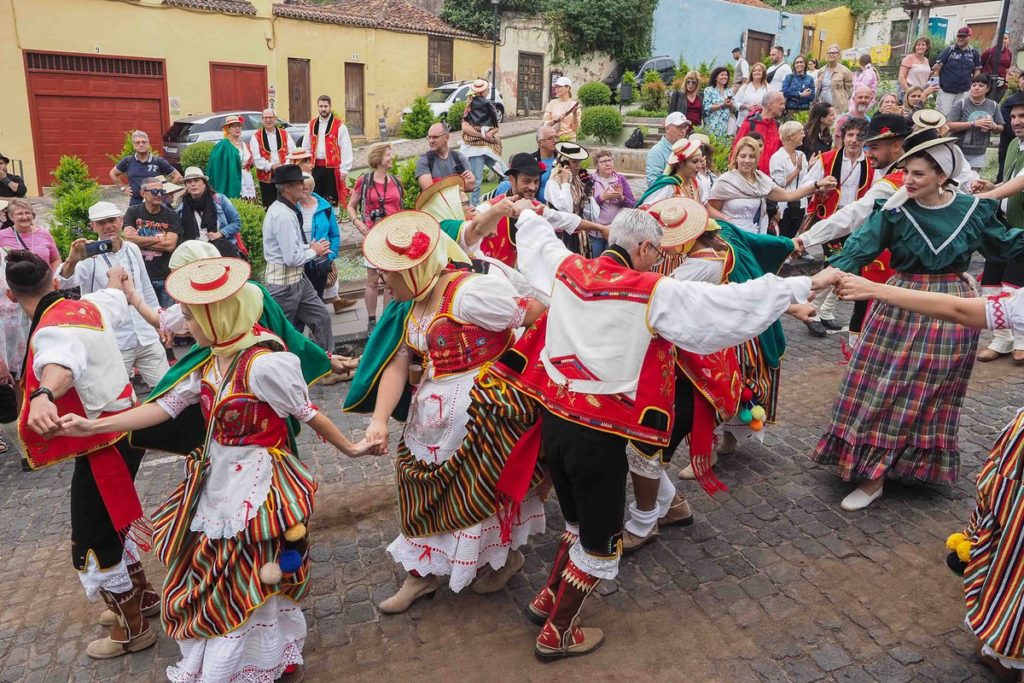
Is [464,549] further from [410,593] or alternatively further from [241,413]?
[241,413]

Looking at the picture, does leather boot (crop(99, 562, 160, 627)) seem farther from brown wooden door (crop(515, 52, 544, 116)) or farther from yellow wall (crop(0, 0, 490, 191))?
brown wooden door (crop(515, 52, 544, 116))

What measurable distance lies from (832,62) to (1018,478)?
12360 millimetres

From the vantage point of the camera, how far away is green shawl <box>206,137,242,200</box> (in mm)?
11000

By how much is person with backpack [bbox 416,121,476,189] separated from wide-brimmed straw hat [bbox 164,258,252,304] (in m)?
5.64

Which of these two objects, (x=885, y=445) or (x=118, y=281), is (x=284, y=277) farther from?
(x=885, y=445)

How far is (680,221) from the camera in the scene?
4.40m

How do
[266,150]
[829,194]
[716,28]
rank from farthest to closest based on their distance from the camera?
[716,28] < [266,150] < [829,194]

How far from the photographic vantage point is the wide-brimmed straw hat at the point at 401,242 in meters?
3.74

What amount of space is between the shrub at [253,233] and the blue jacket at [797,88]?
31.5ft

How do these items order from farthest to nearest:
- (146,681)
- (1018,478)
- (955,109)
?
(955,109)
(146,681)
(1018,478)

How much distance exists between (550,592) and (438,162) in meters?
6.27

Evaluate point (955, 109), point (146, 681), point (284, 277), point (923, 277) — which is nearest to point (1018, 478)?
point (923, 277)

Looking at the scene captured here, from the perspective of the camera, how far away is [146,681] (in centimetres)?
376

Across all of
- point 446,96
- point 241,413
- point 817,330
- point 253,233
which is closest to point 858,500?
point 241,413
